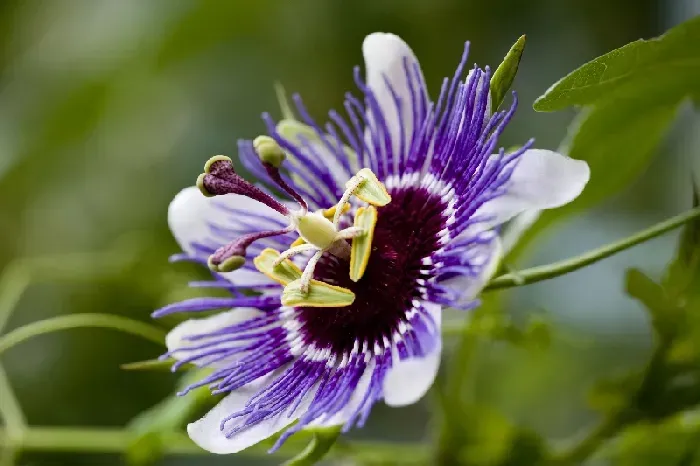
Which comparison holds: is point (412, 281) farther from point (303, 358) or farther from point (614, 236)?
point (614, 236)

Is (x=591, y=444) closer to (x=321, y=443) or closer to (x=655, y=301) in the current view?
(x=655, y=301)

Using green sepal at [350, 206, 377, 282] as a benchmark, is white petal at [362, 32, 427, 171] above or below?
above

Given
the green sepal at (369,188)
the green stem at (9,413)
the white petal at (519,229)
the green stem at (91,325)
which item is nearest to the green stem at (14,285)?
the green stem at (9,413)

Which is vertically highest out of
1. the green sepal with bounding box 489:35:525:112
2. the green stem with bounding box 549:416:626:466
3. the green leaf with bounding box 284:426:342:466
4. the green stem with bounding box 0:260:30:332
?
the green stem with bounding box 0:260:30:332

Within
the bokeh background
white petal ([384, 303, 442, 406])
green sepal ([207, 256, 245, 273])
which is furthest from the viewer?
the bokeh background

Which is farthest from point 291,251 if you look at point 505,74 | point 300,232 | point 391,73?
point 505,74

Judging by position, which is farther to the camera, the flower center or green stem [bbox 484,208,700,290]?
the flower center

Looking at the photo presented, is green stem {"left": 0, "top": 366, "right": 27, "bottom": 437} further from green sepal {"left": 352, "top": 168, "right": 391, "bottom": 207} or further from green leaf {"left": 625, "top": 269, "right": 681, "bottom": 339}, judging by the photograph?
green leaf {"left": 625, "top": 269, "right": 681, "bottom": 339}

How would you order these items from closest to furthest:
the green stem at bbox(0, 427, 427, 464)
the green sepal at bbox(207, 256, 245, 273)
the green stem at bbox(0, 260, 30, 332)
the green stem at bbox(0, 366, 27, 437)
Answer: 1. the green sepal at bbox(207, 256, 245, 273)
2. the green stem at bbox(0, 427, 427, 464)
3. the green stem at bbox(0, 366, 27, 437)
4. the green stem at bbox(0, 260, 30, 332)

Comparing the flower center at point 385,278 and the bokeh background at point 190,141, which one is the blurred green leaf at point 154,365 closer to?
the flower center at point 385,278

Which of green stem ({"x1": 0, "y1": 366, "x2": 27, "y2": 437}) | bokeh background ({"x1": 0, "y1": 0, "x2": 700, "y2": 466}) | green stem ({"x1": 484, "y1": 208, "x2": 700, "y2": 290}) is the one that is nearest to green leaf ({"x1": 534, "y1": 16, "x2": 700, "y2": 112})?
green stem ({"x1": 484, "y1": 208, "x2": 700, "y2": 290})
